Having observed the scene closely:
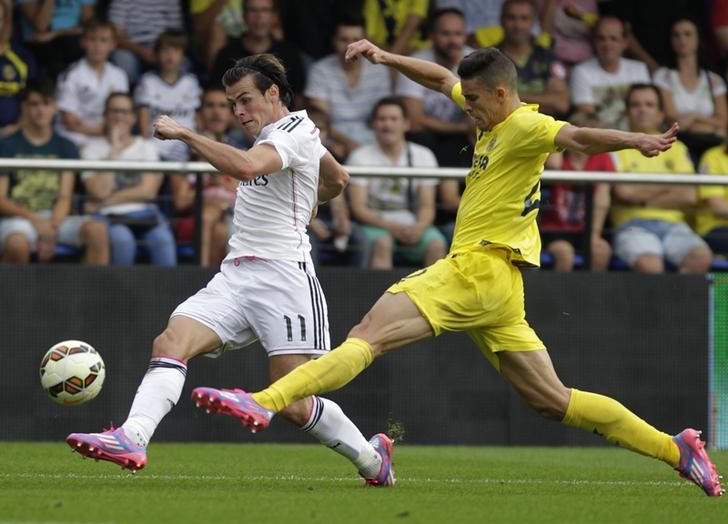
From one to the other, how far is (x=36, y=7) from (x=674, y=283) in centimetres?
671

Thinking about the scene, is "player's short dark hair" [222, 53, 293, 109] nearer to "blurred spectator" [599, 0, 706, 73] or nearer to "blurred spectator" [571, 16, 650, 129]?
"blurred spectator" [571, 16, 650, 129]

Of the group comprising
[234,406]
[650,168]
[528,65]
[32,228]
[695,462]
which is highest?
[528,65]

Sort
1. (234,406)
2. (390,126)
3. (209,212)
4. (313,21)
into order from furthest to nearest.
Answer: (313,21) → (390,126) → (209,212) → (234,406)

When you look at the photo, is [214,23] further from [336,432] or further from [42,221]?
[336,432]

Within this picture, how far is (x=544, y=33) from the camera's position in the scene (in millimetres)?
15688

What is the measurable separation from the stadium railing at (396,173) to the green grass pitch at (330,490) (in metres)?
2.24

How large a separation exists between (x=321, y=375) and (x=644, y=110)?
7.94 m

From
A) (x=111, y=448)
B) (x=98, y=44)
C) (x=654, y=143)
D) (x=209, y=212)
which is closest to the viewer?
(x=654, y=143)

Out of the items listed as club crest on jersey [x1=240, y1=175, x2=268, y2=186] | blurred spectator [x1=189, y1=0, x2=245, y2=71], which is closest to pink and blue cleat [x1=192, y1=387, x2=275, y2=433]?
club crest on jersey [x1=240, y1=175, x2=268, y2=186]

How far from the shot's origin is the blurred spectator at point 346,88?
1454cm

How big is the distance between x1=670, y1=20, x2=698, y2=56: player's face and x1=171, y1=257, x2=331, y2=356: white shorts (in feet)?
28.6

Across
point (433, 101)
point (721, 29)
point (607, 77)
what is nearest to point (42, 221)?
point (433, 101)

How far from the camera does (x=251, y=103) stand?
820cm

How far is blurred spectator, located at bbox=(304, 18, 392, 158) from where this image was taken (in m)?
14.5
